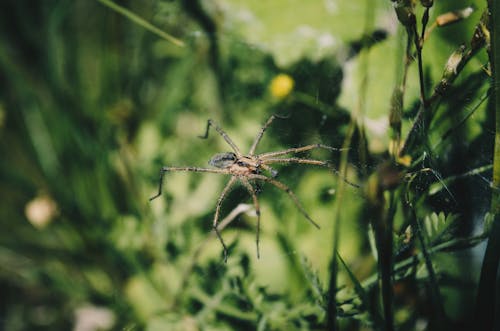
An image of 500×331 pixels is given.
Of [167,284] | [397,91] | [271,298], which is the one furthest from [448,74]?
[167,284]

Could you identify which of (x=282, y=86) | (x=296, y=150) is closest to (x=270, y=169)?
(x=296, y=150)

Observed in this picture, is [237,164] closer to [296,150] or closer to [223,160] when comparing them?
[223,160]

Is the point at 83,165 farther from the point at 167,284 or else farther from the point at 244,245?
the point at 244,245

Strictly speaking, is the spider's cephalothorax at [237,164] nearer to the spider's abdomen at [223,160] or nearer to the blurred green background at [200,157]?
the spider's abdomen at [223,160]

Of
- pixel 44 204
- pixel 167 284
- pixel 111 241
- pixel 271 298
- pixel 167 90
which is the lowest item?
pixel 271 298

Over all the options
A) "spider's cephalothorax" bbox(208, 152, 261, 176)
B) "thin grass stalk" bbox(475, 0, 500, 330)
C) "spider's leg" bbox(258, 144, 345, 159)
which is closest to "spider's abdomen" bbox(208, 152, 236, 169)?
"spider's cephalothorax" bbox(208, 152, 261, 176)

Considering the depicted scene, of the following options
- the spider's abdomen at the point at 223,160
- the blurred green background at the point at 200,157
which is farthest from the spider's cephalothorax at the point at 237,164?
the blurred green background at the point at 200,157
